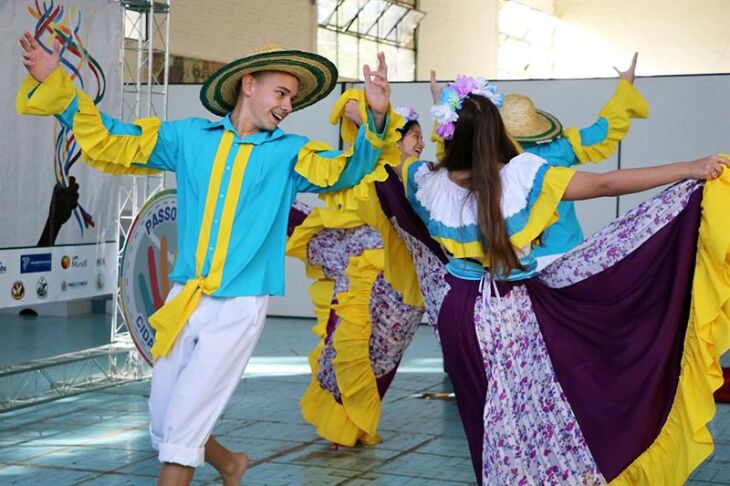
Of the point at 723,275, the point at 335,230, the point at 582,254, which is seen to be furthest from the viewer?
the point at 335,230

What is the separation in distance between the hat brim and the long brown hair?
177cm

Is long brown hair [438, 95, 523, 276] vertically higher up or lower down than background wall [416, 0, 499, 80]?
lower down

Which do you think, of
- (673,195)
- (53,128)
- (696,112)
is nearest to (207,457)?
(673,195)

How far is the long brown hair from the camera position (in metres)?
3.48

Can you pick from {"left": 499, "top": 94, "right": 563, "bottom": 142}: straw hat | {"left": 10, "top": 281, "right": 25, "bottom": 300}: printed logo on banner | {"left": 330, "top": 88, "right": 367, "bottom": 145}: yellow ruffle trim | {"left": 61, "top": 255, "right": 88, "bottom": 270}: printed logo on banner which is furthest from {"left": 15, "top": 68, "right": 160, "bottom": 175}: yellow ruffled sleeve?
{"left": 61, "top": 255, "right": 88, "bottom": 270}: printed logo on banner

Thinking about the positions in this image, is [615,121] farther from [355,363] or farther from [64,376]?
[64,376]

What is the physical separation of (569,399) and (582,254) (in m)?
0.49

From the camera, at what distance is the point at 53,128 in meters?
6.50

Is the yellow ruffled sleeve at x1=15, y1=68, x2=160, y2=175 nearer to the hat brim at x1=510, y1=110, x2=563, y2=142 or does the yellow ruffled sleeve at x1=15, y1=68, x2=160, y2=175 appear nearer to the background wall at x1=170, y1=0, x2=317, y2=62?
the hat brim at x1=510, y1=110, x2=563, y2=142

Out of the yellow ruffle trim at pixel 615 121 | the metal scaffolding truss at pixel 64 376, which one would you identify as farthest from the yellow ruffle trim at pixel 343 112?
the metal scaffolding truss at pixel 64 376

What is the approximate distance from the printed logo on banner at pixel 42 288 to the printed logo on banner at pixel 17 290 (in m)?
0.14

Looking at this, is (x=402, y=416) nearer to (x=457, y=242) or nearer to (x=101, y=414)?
(x=101, y=414)

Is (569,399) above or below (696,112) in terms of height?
below

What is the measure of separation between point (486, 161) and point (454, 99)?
265 mm
